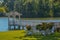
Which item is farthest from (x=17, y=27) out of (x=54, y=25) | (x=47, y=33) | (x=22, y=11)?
(x=22, y=11)

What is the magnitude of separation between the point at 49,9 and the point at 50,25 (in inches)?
242

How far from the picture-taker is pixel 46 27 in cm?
827

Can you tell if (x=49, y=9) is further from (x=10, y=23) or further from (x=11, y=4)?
(x=10, y=23)

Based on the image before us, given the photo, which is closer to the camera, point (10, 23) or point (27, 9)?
point (10, 23)

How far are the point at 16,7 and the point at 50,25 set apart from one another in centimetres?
737

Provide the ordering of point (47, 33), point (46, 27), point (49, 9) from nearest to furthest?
point (47, 33) → point (46, 27) → point (49, 9)

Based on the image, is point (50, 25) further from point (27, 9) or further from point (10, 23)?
point (27, 9)

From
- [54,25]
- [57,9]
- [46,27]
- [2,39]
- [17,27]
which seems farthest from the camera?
[57,9]

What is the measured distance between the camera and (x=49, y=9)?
14672mm

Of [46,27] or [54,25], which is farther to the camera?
[54,25]

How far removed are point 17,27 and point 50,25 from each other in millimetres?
2878

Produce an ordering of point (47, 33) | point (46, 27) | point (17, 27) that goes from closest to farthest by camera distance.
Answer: point (47, 33) < point (46, 27) < point (17, 27)

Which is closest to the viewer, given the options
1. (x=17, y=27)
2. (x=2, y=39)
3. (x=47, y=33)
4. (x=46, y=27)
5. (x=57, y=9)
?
(x=2, y=39)

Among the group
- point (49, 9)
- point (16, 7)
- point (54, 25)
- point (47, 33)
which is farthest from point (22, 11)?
point (47, 33)
